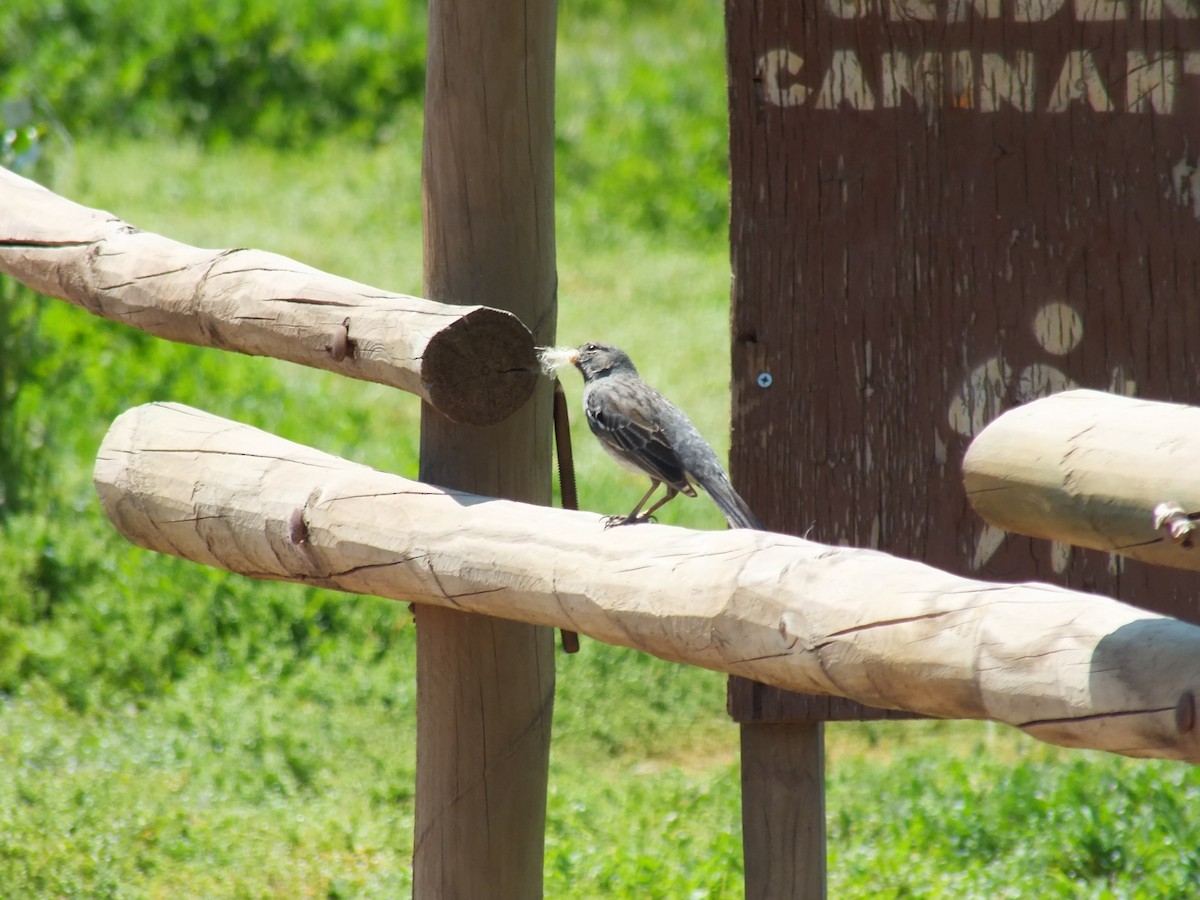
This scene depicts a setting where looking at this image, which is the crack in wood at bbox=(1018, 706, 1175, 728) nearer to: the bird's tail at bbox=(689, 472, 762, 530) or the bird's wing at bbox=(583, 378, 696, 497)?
the bird's tail at bbox=(689, 472, 762, 530)

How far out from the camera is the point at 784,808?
3525 mm

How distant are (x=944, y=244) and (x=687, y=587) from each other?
1272 millimetres

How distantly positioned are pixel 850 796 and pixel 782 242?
8.75ft

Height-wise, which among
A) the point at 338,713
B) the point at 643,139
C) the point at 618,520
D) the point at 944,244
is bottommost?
the point at 338,713

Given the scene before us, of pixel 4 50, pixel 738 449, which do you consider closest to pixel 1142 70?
pixel 738 449

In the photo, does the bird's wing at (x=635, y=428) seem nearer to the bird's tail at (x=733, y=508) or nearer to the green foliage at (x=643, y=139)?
the bird's tail at (x=733, y=508)

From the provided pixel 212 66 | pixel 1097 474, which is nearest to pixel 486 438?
pixel 1097 474

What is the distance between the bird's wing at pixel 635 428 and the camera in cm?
392

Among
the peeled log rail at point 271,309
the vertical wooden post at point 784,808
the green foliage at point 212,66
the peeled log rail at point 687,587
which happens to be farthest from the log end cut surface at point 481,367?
the green foliage at point 212,66

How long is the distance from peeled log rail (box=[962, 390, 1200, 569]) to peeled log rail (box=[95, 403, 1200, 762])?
10 cm

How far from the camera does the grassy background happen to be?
4.70 m

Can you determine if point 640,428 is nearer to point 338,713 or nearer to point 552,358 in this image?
point 552,358

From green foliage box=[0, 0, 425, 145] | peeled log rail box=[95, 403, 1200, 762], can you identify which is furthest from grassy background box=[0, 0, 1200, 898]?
peeled log rail box=[95, 403, 1200, 762]

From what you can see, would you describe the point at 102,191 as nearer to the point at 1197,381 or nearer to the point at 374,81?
the point at 374,81
